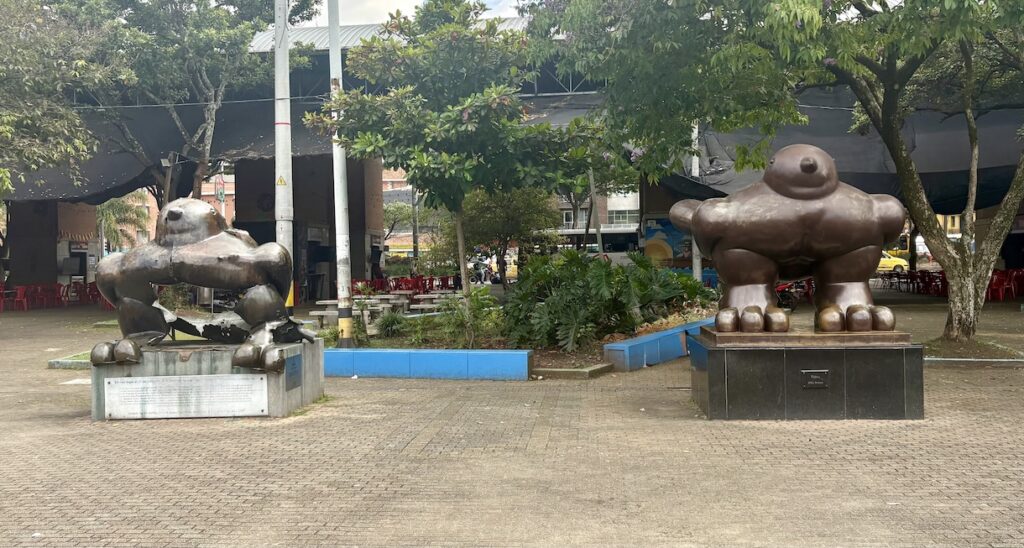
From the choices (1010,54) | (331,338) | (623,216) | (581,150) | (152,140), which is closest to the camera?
(581,150)

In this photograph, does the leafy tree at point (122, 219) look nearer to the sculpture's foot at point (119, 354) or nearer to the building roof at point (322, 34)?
the building roof at point (322, 34)

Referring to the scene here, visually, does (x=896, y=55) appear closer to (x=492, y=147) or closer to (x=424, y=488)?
(x=492, y=147)

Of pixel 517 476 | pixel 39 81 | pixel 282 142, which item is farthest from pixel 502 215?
pixel 517 476

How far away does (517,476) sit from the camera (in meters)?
5.75

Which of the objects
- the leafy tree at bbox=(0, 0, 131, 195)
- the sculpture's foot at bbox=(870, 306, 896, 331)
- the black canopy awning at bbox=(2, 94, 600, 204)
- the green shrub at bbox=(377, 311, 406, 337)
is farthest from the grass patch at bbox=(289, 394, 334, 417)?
the black canopy awning at bbox=(2, 94, 600, 204)

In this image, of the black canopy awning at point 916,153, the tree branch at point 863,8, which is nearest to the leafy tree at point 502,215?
the black canopy awning at point 916,153

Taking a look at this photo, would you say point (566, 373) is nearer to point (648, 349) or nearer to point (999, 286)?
point (648, 349)

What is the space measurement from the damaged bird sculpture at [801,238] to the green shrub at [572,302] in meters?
4.25

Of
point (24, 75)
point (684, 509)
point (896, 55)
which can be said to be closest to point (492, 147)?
point (896, 55)

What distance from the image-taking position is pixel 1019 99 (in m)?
16.2

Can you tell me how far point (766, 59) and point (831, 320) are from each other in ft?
12.6

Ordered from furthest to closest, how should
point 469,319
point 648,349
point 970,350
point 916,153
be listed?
1. point 916,153
2. point 648,349
3. point 469,319
4. point 970,350

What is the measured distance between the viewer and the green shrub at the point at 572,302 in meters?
12.0

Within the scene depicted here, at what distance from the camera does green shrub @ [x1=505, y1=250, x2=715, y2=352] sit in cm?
1196
